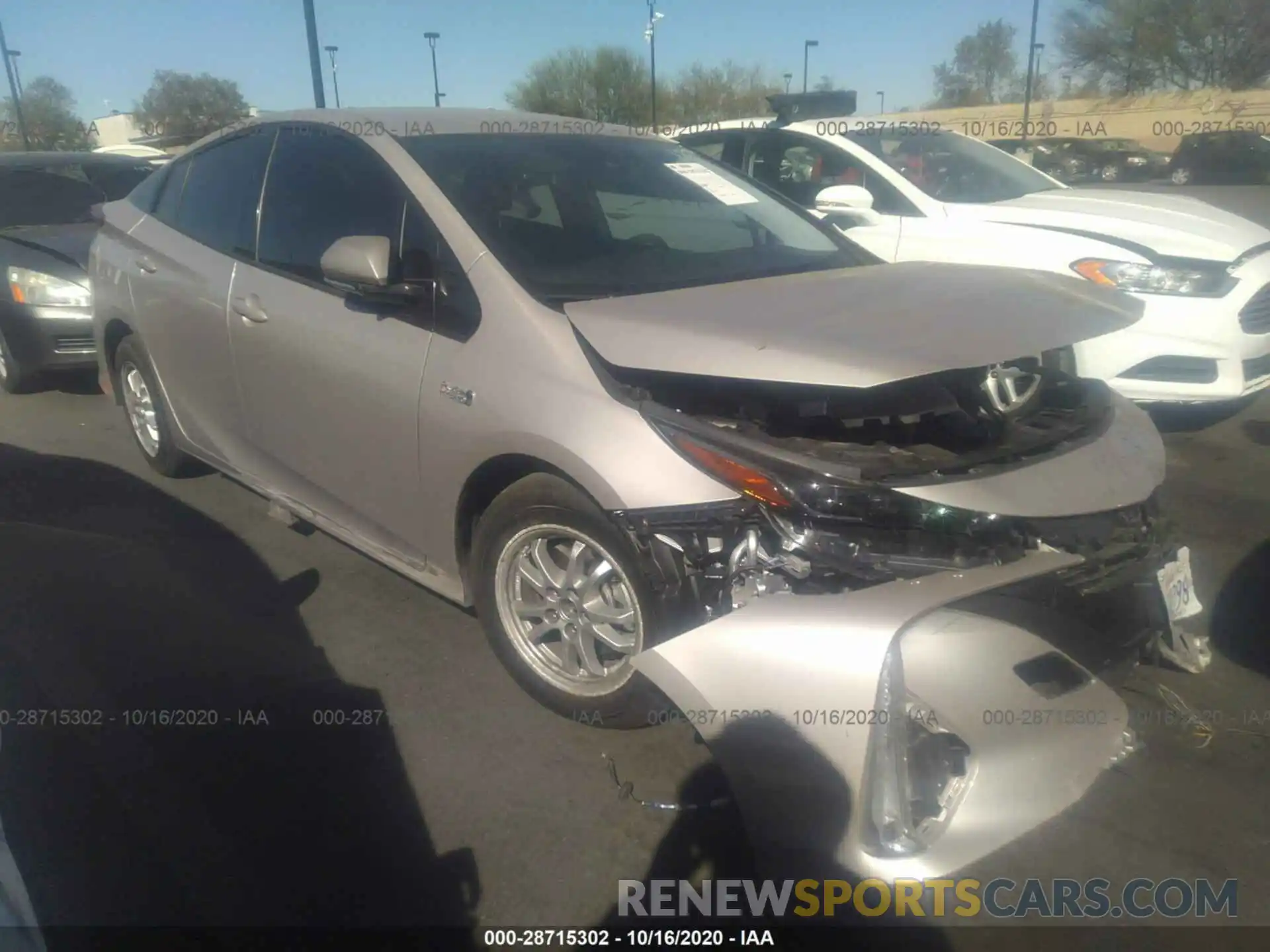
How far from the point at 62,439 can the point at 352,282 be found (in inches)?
149

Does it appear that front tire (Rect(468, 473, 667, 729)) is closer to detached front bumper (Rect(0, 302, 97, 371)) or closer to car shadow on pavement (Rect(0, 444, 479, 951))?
car shadow on pavement (Rect(0, 444, 479, 951))

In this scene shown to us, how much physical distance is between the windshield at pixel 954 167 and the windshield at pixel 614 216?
9.69 ft

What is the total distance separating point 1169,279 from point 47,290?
663cm

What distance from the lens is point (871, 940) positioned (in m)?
2.17

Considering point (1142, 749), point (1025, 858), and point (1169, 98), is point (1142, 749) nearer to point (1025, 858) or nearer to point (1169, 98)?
point (1025, 858)

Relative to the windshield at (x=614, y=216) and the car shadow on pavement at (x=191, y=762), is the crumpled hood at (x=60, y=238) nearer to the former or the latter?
the car shadow on pavement at (x=191, y=762)

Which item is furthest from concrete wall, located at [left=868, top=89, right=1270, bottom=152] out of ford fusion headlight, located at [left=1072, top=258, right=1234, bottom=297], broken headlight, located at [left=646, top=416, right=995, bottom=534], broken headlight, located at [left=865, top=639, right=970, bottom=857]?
broken headlight, located at [left=865, top=639, right=970, bottom=857]

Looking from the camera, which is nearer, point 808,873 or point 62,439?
point 808,873

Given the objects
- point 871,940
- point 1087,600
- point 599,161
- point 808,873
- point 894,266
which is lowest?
point 871,940

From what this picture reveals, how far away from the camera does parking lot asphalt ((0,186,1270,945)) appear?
7.70 ft

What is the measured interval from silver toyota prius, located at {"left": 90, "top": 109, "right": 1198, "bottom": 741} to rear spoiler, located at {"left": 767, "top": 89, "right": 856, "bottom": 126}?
326 centimetres

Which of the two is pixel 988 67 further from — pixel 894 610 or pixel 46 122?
pixel 894 610

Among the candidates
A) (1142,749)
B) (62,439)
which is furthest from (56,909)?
(62,439)

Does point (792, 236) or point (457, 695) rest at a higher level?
point (792, 236)
